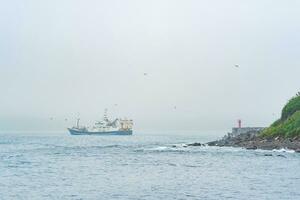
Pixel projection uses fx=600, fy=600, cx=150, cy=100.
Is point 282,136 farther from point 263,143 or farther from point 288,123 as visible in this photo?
point 263,143

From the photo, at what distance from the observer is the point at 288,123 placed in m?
105

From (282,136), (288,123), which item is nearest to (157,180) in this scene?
(282,136)

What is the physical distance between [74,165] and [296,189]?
32.6m

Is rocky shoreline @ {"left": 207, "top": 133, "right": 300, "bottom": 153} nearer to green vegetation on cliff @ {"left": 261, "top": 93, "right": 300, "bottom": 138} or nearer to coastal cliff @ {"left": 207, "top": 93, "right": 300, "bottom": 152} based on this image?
coastal cliff @ {"left": 207, "top": 93, "right": 300, "bottom": 152}

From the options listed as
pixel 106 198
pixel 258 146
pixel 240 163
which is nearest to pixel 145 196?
pixel 106 198

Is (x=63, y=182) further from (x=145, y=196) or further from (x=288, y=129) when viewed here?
(x=288, y=129)

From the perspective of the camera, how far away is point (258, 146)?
97438 mm

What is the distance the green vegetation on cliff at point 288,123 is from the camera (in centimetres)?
9981

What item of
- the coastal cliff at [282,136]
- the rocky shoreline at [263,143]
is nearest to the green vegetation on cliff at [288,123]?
the coastal cliff at [282,136]

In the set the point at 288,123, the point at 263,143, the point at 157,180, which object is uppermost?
the point at 288,123

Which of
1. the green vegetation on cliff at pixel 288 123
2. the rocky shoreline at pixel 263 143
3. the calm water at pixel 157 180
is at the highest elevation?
the green vegetation on cliff at pixel 288 123

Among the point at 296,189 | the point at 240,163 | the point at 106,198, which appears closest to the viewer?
the point at 106,198

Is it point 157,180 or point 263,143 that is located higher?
point 263,143

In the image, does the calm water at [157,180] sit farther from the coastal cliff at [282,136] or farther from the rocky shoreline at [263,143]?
the coastal cliff at [282,136]
